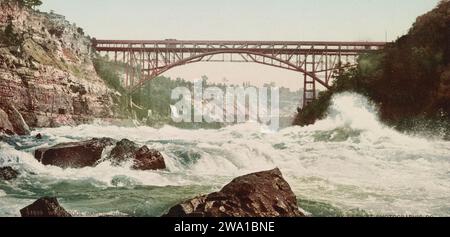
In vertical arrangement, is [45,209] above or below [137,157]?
below

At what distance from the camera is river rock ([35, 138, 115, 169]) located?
370 inches

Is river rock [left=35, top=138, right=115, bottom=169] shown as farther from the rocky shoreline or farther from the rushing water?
the rocky shoreline

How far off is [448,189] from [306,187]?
2341 millimetres

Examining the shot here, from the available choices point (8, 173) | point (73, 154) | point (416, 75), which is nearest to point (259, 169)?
point (73, 154)

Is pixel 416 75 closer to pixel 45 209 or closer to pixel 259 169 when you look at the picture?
pixel 259 169

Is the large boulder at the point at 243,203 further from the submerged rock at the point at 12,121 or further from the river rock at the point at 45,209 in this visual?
the submerged rock at the point at 12,121

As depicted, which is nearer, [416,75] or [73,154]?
[73,154]

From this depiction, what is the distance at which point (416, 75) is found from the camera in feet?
45.3

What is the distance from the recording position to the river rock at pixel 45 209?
6.87 meters

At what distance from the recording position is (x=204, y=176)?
8898mm

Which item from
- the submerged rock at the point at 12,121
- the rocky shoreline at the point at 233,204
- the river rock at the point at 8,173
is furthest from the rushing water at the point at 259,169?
the submerged rock at the point at 12,121

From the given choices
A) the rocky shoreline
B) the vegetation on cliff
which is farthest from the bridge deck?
the rocky shoreline

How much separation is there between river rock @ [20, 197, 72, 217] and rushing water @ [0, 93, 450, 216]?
30cm

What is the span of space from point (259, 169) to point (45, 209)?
3.91 m
